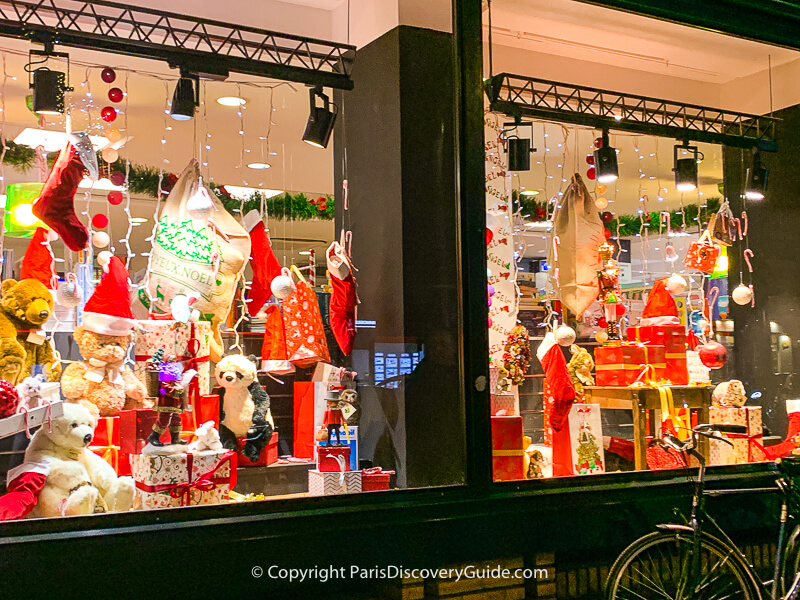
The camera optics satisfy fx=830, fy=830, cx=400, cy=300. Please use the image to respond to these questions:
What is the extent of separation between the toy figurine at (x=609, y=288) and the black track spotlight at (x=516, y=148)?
0.62 metres

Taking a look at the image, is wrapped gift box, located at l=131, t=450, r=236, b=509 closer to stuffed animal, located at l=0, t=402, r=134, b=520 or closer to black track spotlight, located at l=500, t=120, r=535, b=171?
stuffed animal, located at l=0, t=402, r=134, b=520

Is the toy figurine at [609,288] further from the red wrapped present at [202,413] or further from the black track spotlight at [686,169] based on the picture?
the red wrapped present at [202,413]

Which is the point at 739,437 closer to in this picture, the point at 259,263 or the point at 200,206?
the point at 259,263

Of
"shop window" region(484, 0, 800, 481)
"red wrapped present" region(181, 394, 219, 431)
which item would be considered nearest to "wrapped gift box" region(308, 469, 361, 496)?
"red wrapped present" region(181, 394, 219, 431)

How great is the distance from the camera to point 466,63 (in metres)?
3.46

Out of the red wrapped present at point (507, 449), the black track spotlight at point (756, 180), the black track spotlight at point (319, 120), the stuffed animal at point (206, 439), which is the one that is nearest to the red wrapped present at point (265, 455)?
the stuffed animal at point (206, 439)

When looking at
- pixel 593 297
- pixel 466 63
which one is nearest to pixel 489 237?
pixel 593 297

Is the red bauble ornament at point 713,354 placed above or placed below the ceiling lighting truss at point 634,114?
below

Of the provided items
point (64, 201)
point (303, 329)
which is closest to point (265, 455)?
point (303, 329)

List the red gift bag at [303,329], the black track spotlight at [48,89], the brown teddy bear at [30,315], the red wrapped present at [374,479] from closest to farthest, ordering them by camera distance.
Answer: the brown teddy bear at [30,315] → the black track spotlight at [48,89] → the red wrapped present at [374,479] → the red gift bag at [303,329]

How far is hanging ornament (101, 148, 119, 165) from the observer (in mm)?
3414

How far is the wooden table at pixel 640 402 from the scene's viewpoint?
13.4 ft

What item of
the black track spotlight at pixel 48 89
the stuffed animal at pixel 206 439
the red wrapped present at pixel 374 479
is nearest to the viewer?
the black track spotlight at pixel 48 89

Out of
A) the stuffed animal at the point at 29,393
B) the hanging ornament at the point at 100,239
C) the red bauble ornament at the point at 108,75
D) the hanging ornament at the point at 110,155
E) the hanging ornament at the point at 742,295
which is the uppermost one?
the red bauble ornament at the point at 108,75
